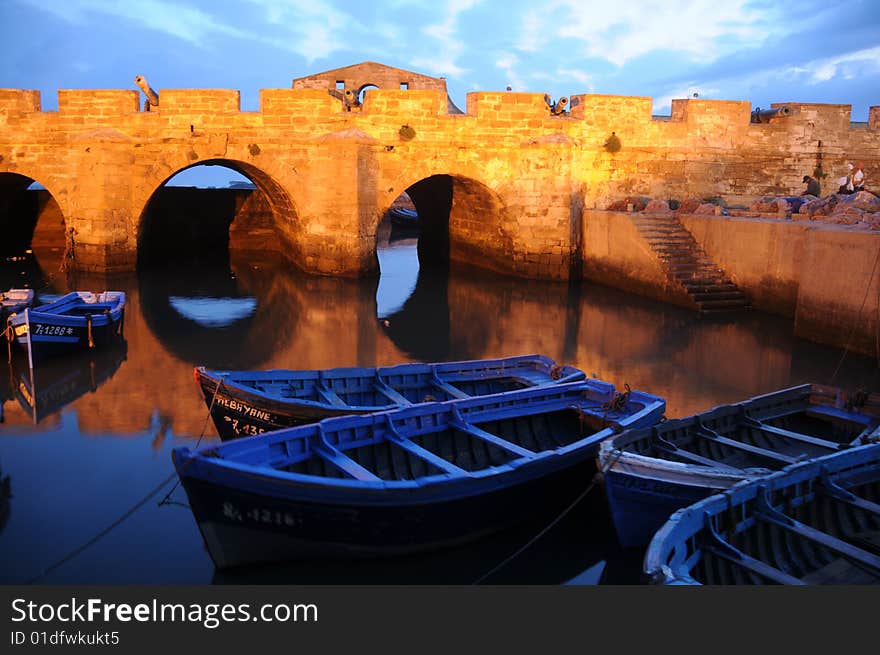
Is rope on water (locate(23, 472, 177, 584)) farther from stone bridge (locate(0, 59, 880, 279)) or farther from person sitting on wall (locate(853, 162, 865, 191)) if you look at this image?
person sitting on wall (locate(853, 162, 865, 191))

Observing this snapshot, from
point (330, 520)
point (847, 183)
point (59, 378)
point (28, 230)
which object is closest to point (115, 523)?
point (330, 520)

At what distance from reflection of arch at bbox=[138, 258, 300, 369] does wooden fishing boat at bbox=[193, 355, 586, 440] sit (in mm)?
3133

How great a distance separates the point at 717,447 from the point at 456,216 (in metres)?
14.9

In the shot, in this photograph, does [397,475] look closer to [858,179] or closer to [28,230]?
[858,179]

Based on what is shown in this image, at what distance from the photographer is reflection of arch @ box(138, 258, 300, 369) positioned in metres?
10.9

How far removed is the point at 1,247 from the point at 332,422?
18.6 metres

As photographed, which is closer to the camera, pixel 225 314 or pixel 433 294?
pixel 225 314

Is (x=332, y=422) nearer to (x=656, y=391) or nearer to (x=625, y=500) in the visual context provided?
(x=625, y=500)

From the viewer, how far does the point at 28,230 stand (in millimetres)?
21594

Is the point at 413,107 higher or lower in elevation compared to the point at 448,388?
higher

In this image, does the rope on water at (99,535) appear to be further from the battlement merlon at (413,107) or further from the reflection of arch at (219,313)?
the battlement merlon at (413,107)

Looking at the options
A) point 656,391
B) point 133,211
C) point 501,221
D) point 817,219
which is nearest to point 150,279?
point 133,211

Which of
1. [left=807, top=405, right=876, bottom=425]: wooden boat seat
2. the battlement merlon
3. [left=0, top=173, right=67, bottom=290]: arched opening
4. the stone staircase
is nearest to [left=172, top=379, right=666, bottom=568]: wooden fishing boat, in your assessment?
[left=807, top=405, right=876, bottom=425]: wooden boat seat

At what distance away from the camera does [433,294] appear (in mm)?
16078
